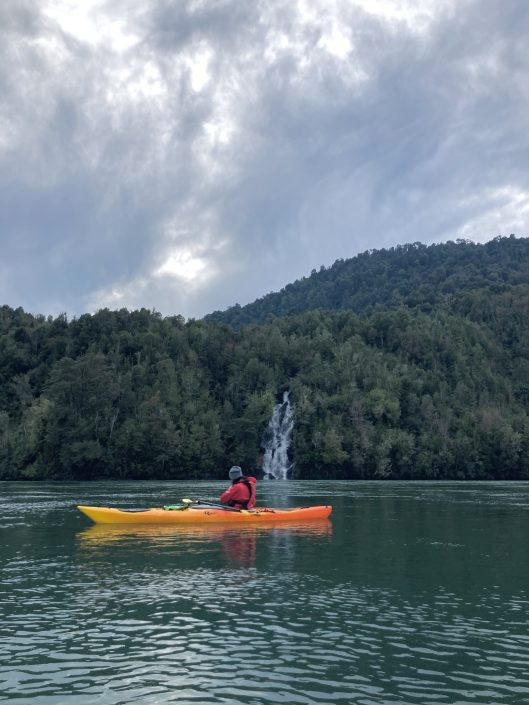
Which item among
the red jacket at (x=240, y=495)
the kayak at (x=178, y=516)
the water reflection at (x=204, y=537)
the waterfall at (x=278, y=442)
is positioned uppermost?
the waterfall at (x=278, y=442)

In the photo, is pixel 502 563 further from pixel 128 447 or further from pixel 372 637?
pixel 128 447

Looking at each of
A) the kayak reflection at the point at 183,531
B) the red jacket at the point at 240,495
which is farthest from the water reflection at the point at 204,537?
the red jacket at the point at 240,495

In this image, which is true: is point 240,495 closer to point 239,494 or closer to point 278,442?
point 239,494

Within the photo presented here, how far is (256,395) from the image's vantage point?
405 ft

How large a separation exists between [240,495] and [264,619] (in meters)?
18.9

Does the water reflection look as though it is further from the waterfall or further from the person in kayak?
the waterfall

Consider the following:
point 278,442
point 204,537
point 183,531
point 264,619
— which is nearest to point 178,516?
point 183,531

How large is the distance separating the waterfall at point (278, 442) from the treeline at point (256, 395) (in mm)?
1765

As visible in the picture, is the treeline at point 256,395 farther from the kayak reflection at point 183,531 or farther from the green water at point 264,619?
the green water at point 264,619

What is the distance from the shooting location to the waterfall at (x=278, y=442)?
358 ft

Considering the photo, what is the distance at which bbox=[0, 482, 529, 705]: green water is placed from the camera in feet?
38.6

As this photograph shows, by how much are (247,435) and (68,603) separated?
95645 millimetres

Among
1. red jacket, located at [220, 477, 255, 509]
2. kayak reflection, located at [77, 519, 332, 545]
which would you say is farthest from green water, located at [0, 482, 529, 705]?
red jacket, located at [220, 477, 255, 509]

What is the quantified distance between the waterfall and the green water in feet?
260
